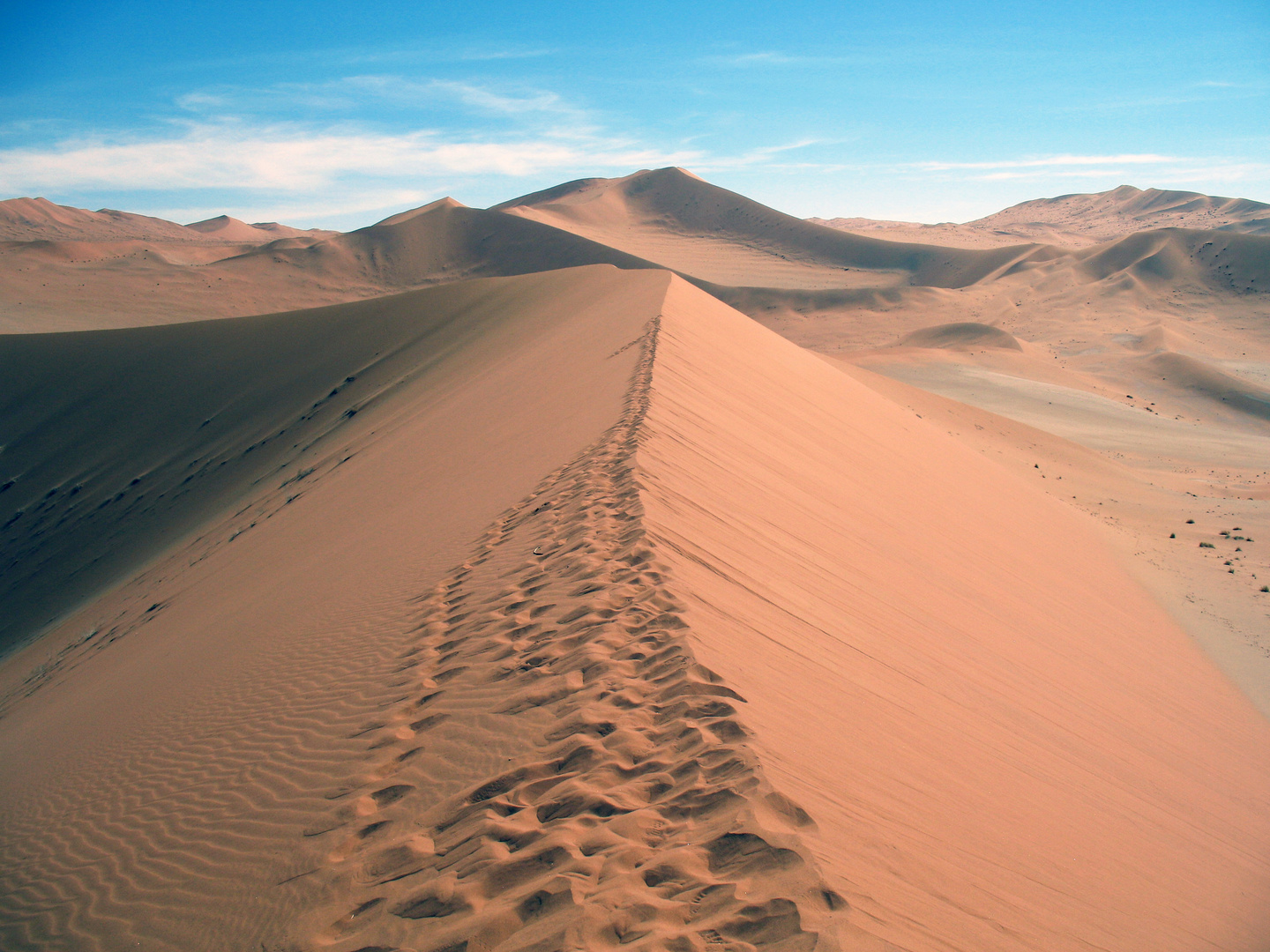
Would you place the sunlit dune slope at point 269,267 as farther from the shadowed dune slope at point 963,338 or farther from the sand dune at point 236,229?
the sand dune at point 236,229

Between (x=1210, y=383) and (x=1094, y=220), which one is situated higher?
(x=1094, y=220)

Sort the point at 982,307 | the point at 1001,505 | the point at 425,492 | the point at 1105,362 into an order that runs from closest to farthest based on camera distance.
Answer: the point at 425,492 → the point at 1001,505 → the point at 1105,362 → the point at 982,307

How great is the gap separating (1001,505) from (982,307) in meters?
53.6

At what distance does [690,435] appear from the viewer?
7.62m

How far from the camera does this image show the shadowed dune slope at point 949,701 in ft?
10.1

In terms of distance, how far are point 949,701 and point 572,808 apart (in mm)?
2747

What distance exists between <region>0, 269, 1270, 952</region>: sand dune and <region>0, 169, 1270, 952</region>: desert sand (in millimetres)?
24

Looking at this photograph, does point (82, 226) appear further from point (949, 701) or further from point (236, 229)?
point (949, 701)

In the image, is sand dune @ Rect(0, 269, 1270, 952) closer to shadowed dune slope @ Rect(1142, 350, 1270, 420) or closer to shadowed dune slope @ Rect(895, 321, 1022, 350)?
shadowed dune slope @ Rect(1142, 350, 1270, 420)

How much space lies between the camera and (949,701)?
4734mm

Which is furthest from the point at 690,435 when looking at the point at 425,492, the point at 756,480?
the point at 425,492

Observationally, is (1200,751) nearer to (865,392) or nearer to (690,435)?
(690,435)

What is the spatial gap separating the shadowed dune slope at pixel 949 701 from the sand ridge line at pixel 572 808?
22 cm

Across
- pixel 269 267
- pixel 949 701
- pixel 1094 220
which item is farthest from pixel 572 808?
pixel 1094 220
